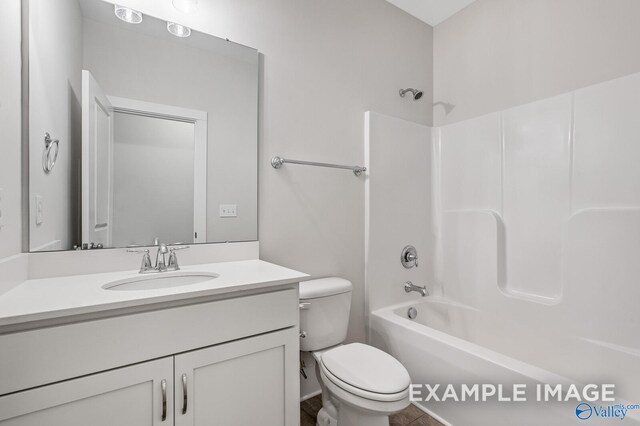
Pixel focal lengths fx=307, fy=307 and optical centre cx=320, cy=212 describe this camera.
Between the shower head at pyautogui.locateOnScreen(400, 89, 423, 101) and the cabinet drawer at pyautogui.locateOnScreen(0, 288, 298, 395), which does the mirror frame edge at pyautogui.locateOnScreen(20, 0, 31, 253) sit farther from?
the shower head at pyautogui.locateOnScreen(400, 89, 423, 101)

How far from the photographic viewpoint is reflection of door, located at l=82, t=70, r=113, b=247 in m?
1.23

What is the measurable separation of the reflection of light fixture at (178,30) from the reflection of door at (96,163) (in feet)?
1.31

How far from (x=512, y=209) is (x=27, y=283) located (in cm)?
240

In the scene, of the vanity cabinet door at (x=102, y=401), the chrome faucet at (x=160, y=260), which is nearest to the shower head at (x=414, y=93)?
the chrome faucet at (x=160, y=260)

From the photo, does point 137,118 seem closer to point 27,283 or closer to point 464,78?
point 27,283

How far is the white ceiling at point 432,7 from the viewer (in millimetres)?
2180

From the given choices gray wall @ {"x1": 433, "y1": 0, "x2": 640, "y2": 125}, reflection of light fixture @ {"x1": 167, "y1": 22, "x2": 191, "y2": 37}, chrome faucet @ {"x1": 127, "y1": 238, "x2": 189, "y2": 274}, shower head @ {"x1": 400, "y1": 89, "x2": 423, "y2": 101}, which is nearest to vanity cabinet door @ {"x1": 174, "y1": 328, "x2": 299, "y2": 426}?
chrome faucet @ {"x1": 127, "y1": 238, "x2": 189, "y2": 274}

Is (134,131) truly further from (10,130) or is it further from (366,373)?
(366,373)

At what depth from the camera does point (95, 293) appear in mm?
929

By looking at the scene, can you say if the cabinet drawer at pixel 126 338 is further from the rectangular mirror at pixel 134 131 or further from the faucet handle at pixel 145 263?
the rectangular mirror at pixel 134 131

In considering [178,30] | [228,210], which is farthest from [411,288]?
[178,30]

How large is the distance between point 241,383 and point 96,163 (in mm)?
1035

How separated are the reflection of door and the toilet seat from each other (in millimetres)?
1086

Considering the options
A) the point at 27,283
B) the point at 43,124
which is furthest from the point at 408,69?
the point at 27,283
